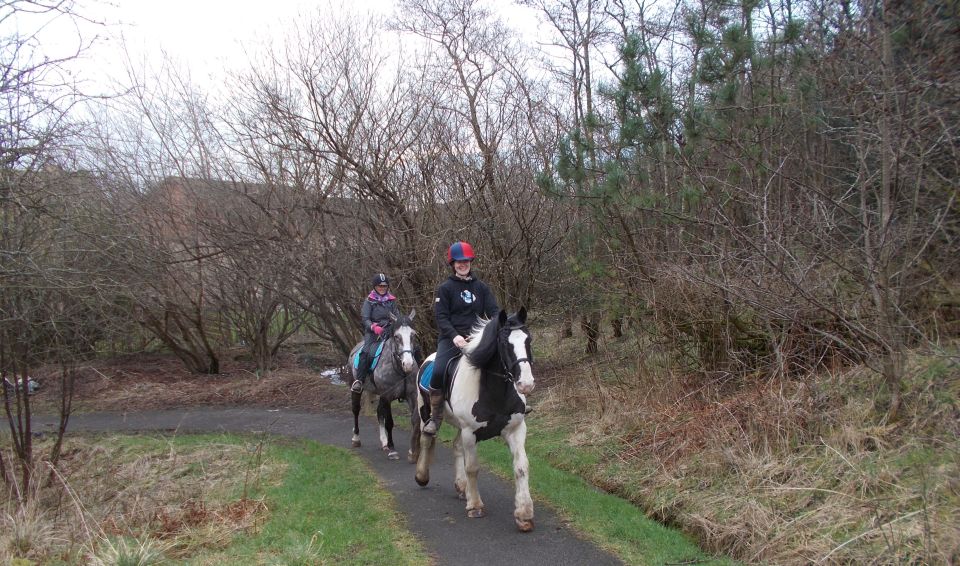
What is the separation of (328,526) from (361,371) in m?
4.78

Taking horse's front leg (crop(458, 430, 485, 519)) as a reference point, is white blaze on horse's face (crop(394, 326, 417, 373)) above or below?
above

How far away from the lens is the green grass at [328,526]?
617 centimetres

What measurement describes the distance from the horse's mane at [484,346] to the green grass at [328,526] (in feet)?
6.06

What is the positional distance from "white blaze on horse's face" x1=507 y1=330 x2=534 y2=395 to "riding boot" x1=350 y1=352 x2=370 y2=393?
228 inches

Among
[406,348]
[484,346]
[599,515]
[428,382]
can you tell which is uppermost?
[484,346]

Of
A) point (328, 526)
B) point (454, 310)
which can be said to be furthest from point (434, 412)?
point (328, 526)

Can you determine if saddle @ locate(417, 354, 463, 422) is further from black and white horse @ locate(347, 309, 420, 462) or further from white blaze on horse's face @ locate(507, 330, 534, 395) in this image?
black and white horse @ locate(347, 309, 420, 462)

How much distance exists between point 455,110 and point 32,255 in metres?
10.0

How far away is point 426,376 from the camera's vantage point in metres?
8.13

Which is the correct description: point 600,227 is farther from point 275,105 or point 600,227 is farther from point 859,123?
point 275,105

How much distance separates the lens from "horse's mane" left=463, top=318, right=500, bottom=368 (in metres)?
6.59

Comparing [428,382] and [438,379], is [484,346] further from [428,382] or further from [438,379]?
[428,382]

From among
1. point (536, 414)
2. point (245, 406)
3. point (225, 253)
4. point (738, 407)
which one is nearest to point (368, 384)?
point (536, 414)

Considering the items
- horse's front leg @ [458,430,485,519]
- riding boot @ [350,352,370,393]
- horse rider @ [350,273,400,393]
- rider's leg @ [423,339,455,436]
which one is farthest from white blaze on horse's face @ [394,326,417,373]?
horse's front leg @ [458,430,485,519]
